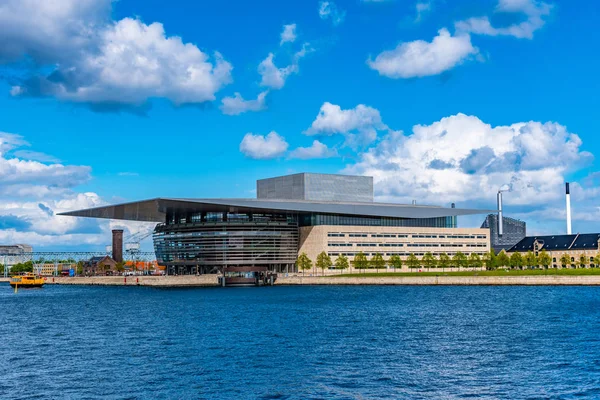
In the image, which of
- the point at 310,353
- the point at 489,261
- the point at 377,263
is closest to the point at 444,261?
the point at 489,261

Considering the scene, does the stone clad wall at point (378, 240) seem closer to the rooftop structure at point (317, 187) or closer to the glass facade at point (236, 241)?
the glass facade at point (236, 241)

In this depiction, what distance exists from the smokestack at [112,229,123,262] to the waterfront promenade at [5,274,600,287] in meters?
63.6

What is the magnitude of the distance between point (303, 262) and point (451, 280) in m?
26.1

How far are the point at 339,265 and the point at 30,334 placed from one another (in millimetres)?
61784

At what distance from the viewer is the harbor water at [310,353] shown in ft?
67.4

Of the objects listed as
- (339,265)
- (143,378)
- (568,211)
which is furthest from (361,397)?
(568,211)

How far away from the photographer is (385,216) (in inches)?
3994

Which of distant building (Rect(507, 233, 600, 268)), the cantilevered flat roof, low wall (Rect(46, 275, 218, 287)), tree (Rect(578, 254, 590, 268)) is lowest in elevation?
low wall (Rect(46, 275, 218, 287))

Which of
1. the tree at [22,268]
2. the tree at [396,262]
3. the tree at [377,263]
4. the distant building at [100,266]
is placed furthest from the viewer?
the tree at [22,268]

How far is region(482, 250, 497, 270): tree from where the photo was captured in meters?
102

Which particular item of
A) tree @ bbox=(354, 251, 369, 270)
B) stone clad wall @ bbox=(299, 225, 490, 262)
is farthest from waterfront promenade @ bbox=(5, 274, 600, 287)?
stone clad wall @ bbox=(299, 225, 490, 262)

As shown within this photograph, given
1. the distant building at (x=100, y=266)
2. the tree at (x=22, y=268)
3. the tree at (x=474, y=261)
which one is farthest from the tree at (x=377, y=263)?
the tree at (x=22, y=268)

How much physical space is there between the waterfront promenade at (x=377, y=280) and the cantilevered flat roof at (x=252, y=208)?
9.12 meters

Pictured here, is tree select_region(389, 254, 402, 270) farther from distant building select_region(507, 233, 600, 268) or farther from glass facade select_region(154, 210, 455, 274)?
distant building select_region(507, 233, 600, 268)
